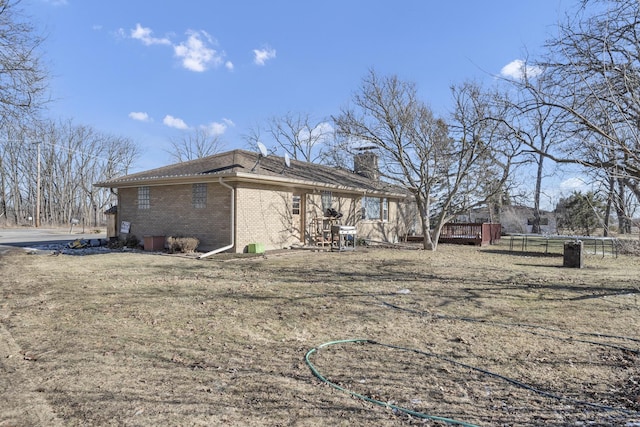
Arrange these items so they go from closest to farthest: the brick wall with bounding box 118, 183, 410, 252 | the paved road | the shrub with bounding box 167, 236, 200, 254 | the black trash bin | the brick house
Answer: the black trash bin < the shrub with bounding box 167, 236, 200, 254 < the brick house < the brick wall with bounding box 118, 183, 410, 252 < the paved road

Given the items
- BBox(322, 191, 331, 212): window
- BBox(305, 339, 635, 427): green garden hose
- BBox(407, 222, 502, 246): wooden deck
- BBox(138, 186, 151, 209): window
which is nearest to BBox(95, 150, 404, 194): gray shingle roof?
BBox(138, 186, 151, 209): window

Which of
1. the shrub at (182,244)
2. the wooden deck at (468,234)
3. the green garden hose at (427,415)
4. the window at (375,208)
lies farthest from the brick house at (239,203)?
the green garden hose at (427,415)

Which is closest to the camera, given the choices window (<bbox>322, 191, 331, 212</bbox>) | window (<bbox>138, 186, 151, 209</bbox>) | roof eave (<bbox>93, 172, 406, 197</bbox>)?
roof eave (<bbox>93, 172, 406, 197</bbox>)

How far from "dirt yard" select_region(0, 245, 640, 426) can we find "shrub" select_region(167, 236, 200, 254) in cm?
451

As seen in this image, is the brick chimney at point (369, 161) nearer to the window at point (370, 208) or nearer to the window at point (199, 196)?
the window at point (370, 208)

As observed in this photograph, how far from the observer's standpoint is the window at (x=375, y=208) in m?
20.2

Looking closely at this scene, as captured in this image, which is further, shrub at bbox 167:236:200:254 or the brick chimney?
the brick chimney

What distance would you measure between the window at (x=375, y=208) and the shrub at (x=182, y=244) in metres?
9.24

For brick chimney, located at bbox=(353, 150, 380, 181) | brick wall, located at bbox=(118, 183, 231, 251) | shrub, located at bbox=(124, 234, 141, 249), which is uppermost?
brick chimney, located at bbox=(353, 150, 380, 181)

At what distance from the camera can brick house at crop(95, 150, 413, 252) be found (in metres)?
13.4

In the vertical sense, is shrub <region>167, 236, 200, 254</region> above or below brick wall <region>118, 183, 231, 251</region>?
below

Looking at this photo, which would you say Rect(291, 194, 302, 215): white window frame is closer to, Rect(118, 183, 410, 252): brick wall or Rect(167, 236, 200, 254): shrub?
Rect(118, 183, 410, 252): brick wall

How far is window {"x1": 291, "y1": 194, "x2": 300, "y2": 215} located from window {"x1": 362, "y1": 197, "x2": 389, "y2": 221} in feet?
16.1

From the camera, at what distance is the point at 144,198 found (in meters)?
16.1
